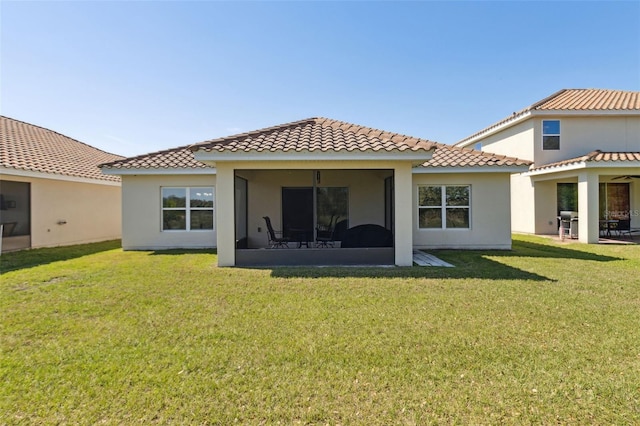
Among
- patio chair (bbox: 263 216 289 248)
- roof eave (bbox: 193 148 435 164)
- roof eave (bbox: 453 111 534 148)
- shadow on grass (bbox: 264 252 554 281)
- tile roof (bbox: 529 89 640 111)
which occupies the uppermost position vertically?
tile roof (bbox: 529 89 640 111)

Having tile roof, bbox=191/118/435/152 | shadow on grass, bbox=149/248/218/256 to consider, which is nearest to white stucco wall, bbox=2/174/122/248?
shadow on grass, bbox=149/248/218/256

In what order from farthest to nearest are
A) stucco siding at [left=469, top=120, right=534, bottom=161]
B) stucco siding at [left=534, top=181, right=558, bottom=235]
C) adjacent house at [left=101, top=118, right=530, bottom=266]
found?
stucco siding at [left=469, top=120, right=534, bottom=161]
stucco siding at [left=534, top=181, right=558, bottom=235]
adjacent house at [left=101, top=118, right=530, bottom=266]

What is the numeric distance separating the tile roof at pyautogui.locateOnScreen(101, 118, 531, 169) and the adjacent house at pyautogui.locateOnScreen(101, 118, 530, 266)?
0.04 metres

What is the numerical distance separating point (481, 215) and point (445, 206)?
142 cm

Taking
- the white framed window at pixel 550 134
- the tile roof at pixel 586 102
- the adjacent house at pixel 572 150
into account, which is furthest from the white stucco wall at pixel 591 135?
the tile roof at pixel 586 102

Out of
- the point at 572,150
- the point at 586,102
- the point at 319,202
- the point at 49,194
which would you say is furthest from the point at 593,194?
the point at 49,194

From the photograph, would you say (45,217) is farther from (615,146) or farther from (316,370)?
(615,146)

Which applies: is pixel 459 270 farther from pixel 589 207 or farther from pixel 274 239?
pixel 589 207

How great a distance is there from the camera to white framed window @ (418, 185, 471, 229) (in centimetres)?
1298

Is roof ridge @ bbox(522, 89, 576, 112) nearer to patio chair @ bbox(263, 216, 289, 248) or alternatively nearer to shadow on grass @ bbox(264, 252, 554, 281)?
shadow on grass @ bbox(264, 252, 554, 281)

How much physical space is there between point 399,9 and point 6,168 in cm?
1613

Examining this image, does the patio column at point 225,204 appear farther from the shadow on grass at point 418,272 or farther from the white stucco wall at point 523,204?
the white stucco wall at point 523,204

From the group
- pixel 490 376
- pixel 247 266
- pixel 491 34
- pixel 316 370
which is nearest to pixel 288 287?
pixel 247 266

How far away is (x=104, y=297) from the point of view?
20.9ft
